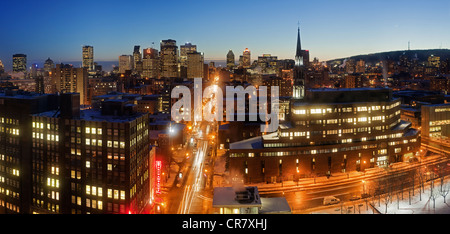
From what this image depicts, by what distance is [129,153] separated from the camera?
106ft

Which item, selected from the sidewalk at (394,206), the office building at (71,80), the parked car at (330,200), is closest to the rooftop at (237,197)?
the sidewalk at (394,206)

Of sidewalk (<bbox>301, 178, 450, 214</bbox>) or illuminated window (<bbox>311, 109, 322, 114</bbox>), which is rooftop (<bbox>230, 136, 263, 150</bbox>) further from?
sidewalk (<bbox>301, 178, 450, 214</bbox>)

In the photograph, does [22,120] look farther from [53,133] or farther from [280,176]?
[280,176]

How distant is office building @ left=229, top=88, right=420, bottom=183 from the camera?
44.5 meters

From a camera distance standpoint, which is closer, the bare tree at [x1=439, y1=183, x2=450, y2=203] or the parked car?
the bare tree at [x1=439, y1=183, x2=450, y2=203]

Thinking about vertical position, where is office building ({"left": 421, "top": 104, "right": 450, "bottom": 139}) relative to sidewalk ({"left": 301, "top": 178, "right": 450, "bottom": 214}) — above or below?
above

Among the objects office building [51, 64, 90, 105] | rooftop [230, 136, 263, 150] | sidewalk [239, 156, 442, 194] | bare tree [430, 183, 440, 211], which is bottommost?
sidewalk [239, 156, 442, 194]

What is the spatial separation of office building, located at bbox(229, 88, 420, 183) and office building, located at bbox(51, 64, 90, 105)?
348ft

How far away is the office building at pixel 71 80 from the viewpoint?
437 ft

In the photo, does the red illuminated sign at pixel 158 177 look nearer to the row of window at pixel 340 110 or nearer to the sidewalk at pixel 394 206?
the sidewalk at pixel 394 206

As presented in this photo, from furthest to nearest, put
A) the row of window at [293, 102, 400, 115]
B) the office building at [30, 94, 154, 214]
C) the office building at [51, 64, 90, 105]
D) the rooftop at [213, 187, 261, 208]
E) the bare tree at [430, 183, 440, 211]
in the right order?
1. the office building at [51, 64, 90, 105]
2. the row of window at [293, 102, 400, 115]
3. the bare tree at [430, 183, 440, 211]
4. the office building at [30, 94, 154, 214]
5. the rooftop at [213, 187, 261, 208]

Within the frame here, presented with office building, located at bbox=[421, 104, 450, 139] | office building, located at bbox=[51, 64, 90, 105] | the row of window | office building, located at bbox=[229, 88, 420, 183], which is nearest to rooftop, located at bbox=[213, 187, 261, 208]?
office building, located at bbox=[229, 88, 420, 183]
